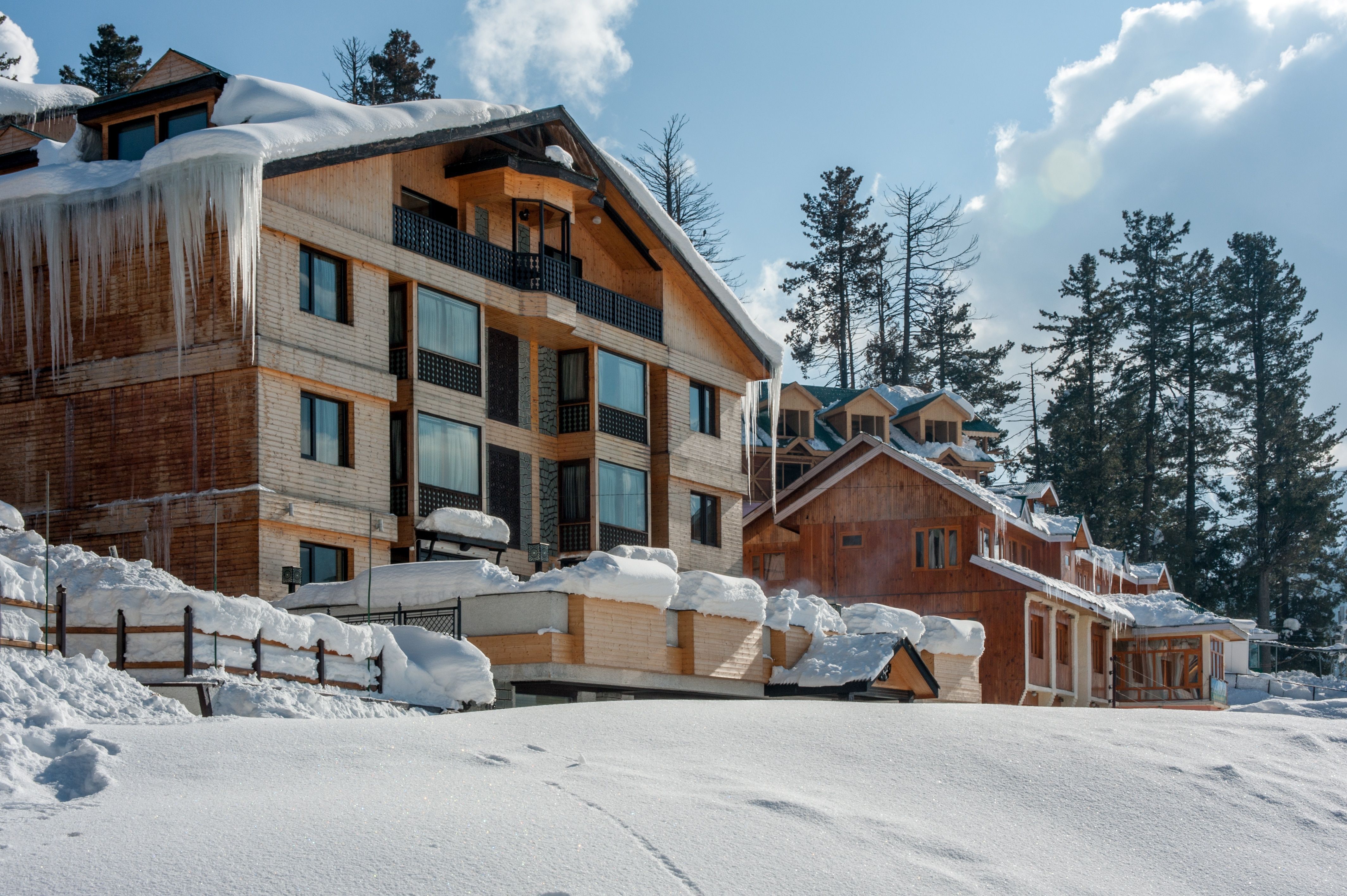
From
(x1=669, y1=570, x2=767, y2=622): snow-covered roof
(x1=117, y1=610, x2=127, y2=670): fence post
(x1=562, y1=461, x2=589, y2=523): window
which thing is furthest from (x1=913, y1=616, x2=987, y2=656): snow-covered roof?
(x1=117, y1=610, x2=127, y2=670): fence post

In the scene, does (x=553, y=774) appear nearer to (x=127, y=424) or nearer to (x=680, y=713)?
(x=680, y=713)

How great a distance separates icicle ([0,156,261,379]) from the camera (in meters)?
21.7

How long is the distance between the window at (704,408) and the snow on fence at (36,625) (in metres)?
19.4

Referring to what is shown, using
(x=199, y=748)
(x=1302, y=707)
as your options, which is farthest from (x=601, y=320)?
(x=199, y=748)

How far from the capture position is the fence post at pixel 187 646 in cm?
1456

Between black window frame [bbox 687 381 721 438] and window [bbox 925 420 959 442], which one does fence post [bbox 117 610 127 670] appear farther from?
window [bbox 925 420 959 442]

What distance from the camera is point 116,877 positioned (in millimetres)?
7566

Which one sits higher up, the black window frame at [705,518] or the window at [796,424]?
the window at [796,424]

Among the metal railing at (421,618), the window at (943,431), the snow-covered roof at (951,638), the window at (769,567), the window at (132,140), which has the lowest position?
the snow-covered roof at (951,638)

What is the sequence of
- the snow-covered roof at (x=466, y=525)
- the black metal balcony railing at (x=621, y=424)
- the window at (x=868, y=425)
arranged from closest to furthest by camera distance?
the snow-covered roof at (x=466, y=525), the black metal balcony railing at (x=621, y=424), the window at (x=868, y=425)

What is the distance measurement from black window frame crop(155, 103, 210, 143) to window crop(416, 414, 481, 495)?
6093 mm

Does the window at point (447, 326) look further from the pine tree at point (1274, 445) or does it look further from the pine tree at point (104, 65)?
the pine tree at point (1274, 445)

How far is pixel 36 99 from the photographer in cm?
2911

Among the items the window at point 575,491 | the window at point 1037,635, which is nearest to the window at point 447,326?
the window at point 575,491
